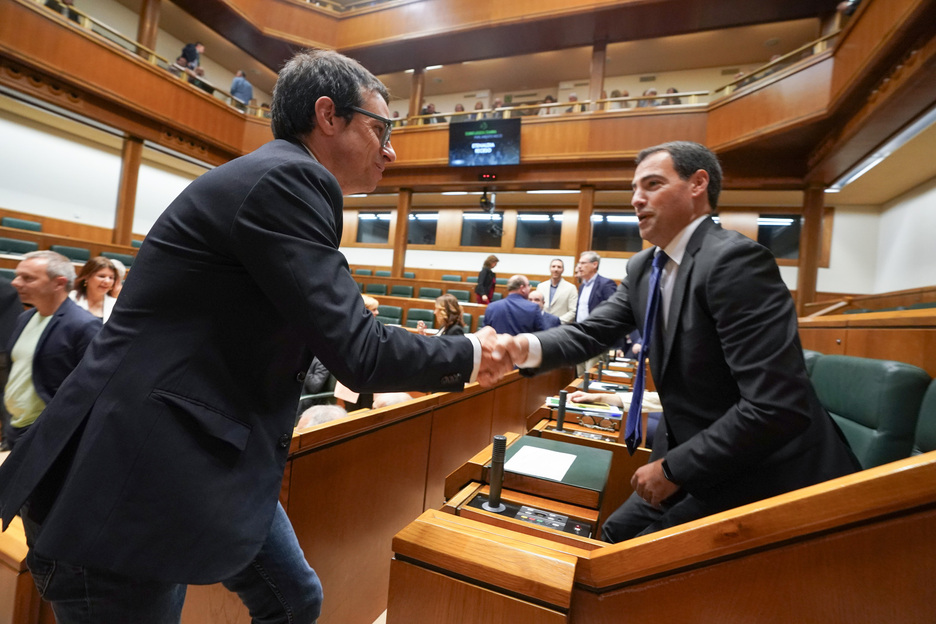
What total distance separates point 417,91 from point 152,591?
32.4 feet

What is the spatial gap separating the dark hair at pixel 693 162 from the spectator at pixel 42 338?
79.5 inches

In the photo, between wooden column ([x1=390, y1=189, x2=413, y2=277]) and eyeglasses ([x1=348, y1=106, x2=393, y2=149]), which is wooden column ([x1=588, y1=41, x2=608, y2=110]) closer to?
wooden column ([x1=390, y1=189, x2=413, y2=277])

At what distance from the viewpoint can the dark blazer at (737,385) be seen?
0.89 metres

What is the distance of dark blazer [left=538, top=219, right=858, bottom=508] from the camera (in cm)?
89

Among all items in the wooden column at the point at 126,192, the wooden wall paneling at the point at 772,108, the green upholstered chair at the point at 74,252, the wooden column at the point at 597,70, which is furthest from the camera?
the wooden column at the point at 597,70

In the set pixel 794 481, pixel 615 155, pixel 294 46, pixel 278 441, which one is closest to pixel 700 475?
pixel 794 481

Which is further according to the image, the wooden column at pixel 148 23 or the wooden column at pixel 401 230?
the wooden column at pixel 401 230

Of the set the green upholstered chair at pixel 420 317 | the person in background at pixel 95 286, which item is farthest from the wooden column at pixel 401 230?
the person in background at pixel 95 286

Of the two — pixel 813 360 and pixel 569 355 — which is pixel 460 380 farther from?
pixel 813 360

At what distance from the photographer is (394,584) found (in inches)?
29.5

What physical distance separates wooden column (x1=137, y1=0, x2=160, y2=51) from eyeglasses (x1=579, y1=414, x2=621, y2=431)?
9.35 m

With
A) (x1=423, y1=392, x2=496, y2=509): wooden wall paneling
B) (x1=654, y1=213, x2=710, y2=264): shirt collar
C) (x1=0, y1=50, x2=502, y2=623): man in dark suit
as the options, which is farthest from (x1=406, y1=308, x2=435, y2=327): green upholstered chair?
(x1=0, y1=50, x2=502, y2=623): man in dark suit

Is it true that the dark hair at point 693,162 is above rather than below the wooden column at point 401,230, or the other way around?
below

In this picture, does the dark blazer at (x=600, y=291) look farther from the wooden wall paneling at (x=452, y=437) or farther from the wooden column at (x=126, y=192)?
the wooden column at (x=126, y=192)
